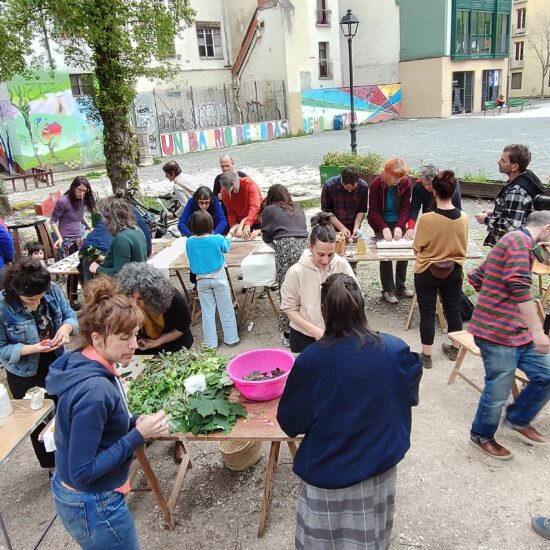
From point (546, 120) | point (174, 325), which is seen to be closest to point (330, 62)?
point (546, 120)

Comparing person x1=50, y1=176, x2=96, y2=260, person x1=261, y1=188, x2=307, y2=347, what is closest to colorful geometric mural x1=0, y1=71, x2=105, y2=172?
person x1=50, y1=176, x2=96, y2=260

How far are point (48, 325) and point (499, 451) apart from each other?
320 centimetres

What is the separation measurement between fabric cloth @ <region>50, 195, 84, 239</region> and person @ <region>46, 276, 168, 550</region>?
514cm

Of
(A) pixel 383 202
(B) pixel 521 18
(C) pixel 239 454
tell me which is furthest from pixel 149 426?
(B) pixel 521 18

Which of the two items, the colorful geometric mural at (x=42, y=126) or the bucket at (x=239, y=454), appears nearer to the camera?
the bucket at (x=239, y=454)

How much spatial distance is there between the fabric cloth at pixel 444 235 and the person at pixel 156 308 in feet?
6.93

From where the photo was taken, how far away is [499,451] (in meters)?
3.30

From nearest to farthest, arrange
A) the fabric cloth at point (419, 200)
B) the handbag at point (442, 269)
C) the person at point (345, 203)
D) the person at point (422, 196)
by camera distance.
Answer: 1. the handbag at point (442, 269)
2. the person at point (422, 196)
3. the fabric cloth at point (419, 200)
4. the person at point (345, 203)

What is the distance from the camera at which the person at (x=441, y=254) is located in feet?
13.2

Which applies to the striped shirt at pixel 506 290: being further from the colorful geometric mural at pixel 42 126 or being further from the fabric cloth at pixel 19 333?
the colorful geometric mural at pixel 42 126

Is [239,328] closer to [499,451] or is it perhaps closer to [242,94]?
[499,451]

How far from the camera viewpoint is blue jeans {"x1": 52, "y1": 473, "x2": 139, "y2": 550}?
1.95 m

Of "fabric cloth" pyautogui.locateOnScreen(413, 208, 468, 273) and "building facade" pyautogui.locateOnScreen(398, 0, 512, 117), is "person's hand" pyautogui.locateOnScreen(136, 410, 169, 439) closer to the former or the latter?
"fabric cloth" pyautogui.locateOnScreen(413, 208, 468, 273)

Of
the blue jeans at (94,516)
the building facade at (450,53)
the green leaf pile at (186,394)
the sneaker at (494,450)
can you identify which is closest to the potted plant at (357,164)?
the sneaker at (494,450)
